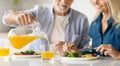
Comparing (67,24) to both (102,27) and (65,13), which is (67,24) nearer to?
(65,13)

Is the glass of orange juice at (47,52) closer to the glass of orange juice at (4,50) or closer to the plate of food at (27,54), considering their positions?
the plate of food at (27,54)

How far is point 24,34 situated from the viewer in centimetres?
160

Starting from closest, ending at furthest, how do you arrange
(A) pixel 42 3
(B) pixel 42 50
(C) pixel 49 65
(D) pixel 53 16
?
(C) pixel 49 65 < (B) pixel 42 50 < (D) pixel 53 16 < (A) pixel 42 3

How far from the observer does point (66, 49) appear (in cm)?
177

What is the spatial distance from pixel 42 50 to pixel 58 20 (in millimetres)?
647

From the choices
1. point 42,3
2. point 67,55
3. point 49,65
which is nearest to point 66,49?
point 67,55

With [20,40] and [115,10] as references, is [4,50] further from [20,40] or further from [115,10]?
[115,10]

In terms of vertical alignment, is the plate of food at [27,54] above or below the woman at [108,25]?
below

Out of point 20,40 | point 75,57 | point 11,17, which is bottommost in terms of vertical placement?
point 75,57

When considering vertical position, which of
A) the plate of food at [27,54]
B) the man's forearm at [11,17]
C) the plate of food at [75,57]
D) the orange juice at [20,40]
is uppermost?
the man's forearm at [11,17]

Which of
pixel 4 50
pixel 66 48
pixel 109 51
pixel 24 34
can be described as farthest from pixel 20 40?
pixel 109 51

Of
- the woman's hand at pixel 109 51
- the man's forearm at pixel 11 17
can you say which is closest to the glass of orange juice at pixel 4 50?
the man's forearm at pixel 11 17

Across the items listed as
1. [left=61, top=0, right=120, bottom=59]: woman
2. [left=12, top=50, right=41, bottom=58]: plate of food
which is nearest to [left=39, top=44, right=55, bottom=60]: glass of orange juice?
[left=12, top=50, right=41, bottom=58]: plate of food

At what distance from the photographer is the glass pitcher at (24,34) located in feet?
5.15
